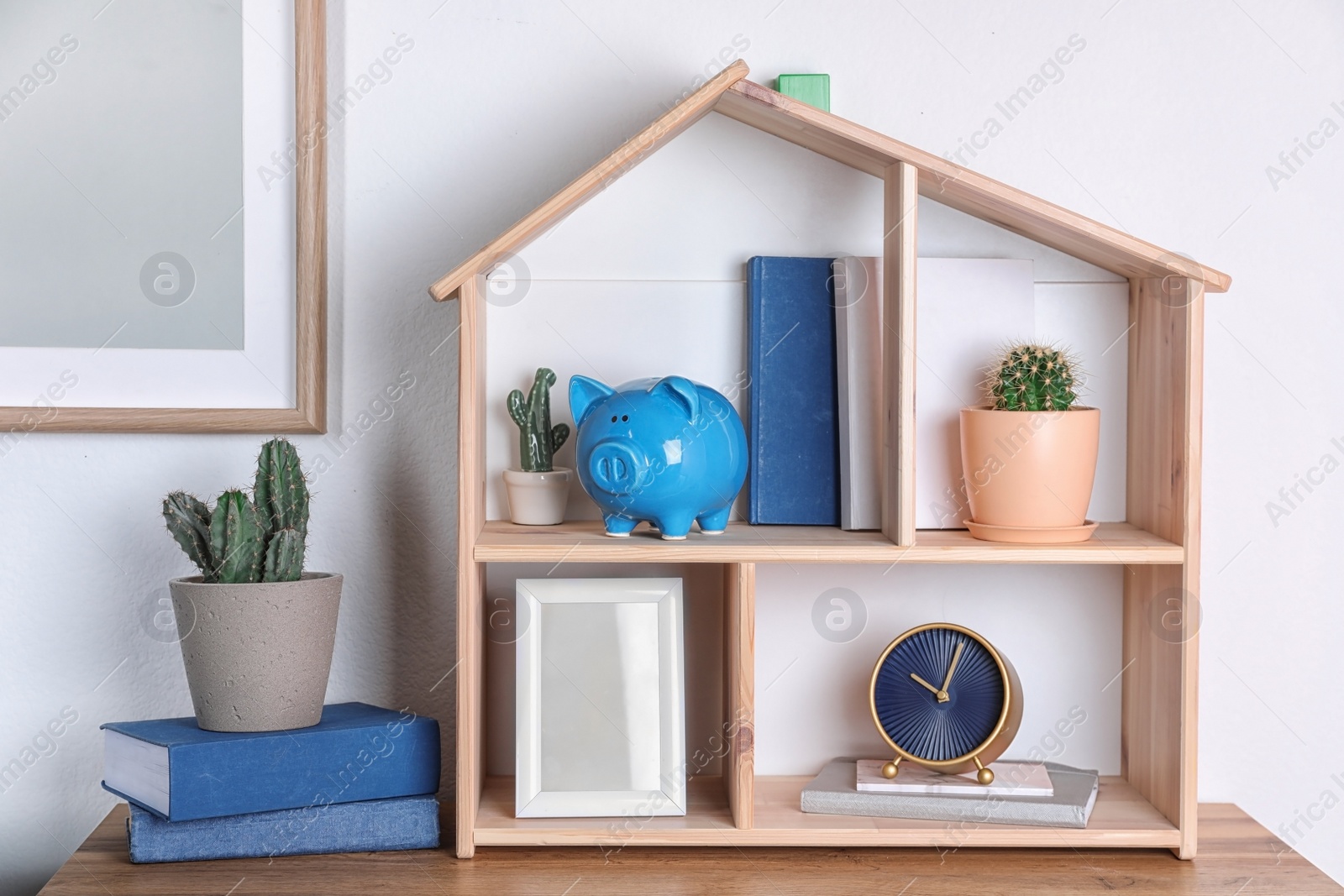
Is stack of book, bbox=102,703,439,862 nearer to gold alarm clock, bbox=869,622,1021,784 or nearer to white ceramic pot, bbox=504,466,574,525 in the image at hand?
white ceramic pot, bbox=504,466,574,525

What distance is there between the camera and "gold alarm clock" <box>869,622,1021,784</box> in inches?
39.7

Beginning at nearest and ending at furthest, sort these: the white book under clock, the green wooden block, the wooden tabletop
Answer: the wooden tabletop → the white book under clock → the green wooden block

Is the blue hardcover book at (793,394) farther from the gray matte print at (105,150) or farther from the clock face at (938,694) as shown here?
the gray matte print at (105,150)

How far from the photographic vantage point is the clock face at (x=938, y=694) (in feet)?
3.33

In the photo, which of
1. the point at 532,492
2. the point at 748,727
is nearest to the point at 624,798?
the point at 748,727

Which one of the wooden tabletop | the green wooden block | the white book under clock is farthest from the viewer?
the green wooden block

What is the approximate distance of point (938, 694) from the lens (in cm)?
102

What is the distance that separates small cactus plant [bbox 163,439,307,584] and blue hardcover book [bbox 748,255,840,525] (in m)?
0.44

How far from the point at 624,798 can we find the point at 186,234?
73 centimetres

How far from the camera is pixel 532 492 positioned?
3.41 ft

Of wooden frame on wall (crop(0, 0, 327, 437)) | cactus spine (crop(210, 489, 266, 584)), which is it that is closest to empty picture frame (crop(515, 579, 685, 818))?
cactus spine (crop(210, 489, 266, 584))

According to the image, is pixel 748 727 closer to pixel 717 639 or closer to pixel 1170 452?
pixel 717 639

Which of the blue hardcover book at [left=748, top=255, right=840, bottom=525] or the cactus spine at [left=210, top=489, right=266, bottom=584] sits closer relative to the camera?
the cactus spine at [left=210, top=489, right=266, bottom=584]

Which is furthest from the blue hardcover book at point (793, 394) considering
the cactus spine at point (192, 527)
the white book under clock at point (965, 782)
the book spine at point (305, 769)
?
the cactus spine at point (192, 527)
